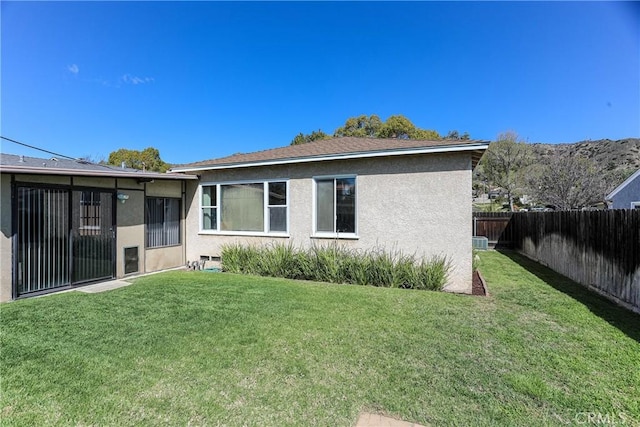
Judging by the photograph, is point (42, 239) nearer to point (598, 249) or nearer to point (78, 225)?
point (78, 225)

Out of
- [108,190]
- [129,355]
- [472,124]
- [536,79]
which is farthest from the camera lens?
[472,124]

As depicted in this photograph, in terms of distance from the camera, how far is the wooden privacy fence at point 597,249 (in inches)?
233

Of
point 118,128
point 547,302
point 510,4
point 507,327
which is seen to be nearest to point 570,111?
point 510,4

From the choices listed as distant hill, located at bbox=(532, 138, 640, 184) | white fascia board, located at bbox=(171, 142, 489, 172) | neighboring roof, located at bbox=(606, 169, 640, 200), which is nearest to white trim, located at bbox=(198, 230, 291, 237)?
white fascia board, located at bbox=(171, 142, 489, 172)

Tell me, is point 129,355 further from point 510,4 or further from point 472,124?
point 472,124

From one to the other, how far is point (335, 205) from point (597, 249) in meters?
6.34

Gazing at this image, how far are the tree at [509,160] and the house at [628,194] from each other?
75.2 ft

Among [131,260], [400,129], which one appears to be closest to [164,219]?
[131,260]

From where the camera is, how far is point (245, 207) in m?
10.5

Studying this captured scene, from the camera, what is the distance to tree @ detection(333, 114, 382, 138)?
113 ft

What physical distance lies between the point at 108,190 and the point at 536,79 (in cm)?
1813

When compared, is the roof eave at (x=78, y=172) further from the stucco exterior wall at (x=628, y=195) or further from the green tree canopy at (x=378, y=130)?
the stucco exterior wall at (x=628, y=195)

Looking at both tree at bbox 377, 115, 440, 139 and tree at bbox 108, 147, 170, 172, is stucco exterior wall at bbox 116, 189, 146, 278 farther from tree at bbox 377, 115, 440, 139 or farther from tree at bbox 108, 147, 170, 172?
tree at bbox 108, 147, 170, 172

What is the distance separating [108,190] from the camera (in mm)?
8570
